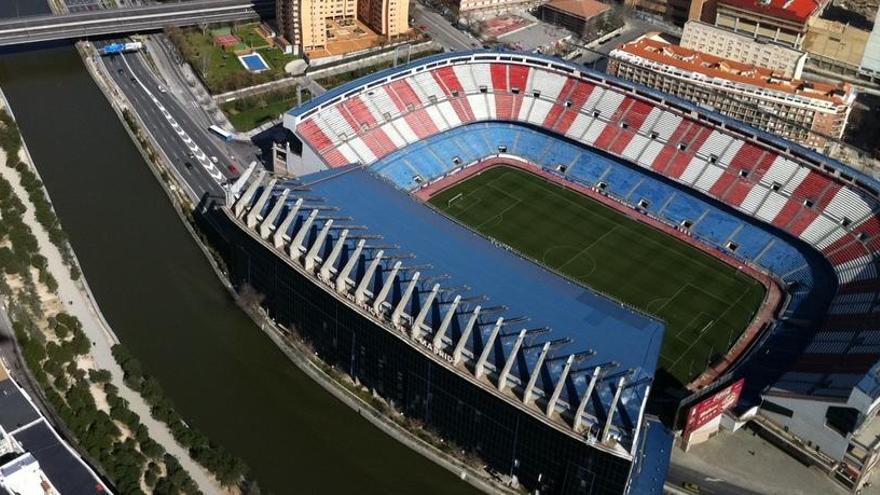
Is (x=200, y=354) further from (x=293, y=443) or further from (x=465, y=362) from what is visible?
(x=465, y=362)

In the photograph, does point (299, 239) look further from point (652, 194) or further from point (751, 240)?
point (751, 240)

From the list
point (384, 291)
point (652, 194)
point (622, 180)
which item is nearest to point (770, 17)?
point (622, 180)

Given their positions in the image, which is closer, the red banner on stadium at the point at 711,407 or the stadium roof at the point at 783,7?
the red banner on stadium at the point at 711,407

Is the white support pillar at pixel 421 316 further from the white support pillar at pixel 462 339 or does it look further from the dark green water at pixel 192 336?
the dark green water at pixel 192 336

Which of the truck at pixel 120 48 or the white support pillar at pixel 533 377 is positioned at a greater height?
the truck at pixel 120 48

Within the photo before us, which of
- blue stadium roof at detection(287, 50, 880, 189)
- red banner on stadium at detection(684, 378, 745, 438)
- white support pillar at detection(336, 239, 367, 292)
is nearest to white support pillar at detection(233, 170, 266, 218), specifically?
white support pillar at detection(336, 239, 367, 292)

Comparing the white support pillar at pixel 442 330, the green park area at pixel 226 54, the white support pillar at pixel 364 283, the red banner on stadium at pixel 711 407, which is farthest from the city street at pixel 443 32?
the red banner on stadium at pixel 711 407
